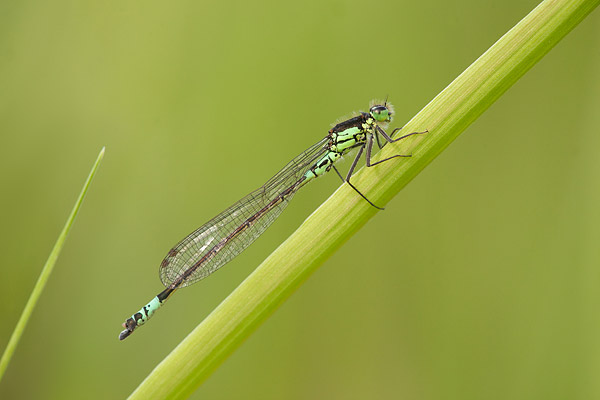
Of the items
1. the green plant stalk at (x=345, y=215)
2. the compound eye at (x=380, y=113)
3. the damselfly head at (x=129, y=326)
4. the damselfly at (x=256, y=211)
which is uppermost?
the damselfly at (x=256, y=211)

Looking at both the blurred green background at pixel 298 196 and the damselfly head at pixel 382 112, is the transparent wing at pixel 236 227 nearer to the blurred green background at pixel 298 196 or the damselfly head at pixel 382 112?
the blurred green background at pixel 298 196

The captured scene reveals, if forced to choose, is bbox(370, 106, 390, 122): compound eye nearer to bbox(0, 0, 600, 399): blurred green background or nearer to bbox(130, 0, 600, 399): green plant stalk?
bbox(0, 0, 600, 399): blurred green background

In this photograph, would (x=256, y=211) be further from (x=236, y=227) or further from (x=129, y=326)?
(x=129, y=326)

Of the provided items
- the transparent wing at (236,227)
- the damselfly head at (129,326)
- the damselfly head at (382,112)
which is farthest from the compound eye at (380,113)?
the damselfly head at (129,326)

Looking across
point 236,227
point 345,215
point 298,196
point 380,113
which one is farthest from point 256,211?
point 345,215

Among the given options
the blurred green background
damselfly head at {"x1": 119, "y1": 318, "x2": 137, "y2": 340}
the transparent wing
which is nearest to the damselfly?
the transparent wing

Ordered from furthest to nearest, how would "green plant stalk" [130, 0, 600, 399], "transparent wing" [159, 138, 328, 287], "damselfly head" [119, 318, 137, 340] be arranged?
"transparent wing" [159, 138, 328, 287], "damselfly head" [119, 318, 137, 340], "green plant stalk" [130, 0, 600, 399]

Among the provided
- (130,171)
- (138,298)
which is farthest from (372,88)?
(138,298)
